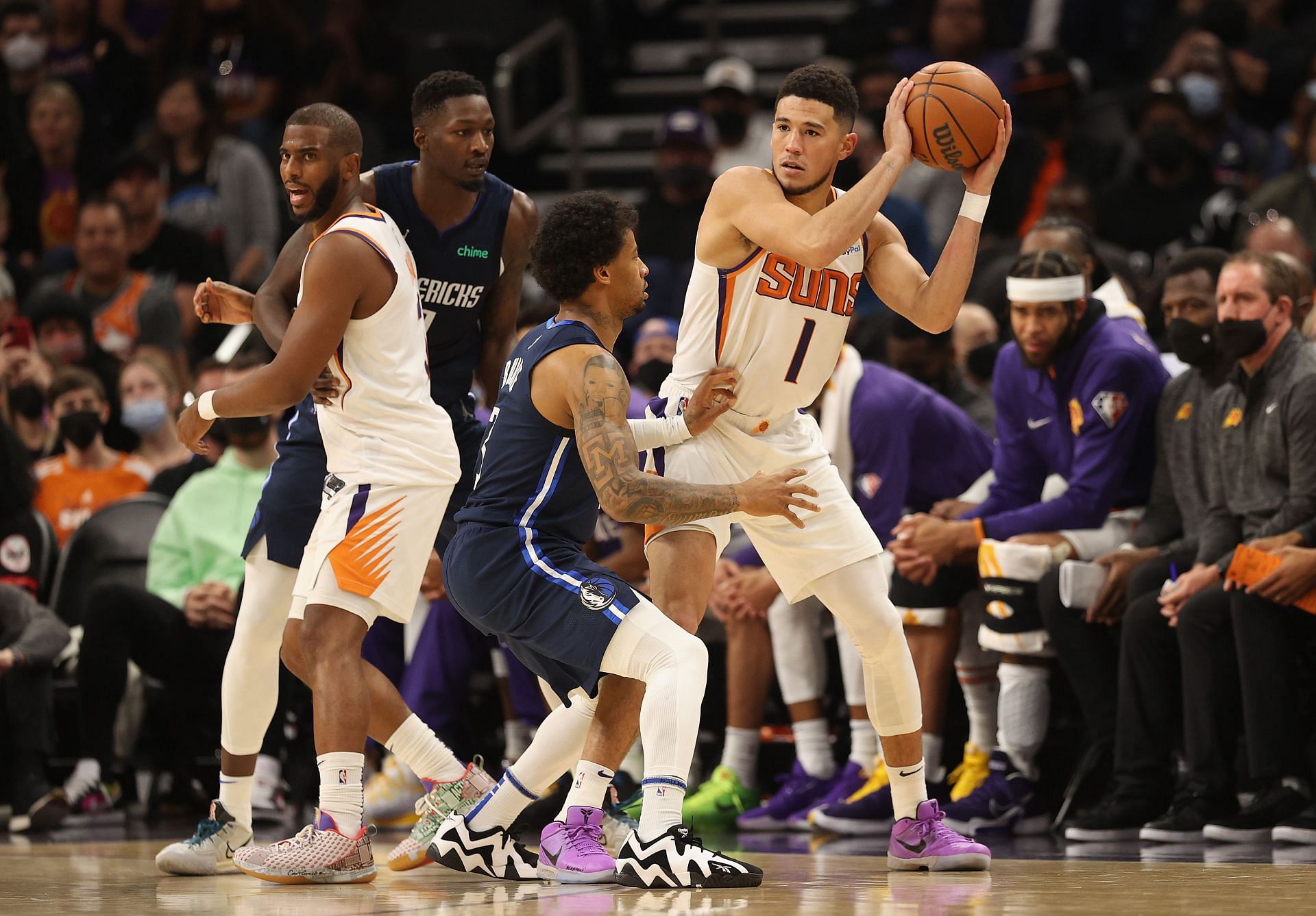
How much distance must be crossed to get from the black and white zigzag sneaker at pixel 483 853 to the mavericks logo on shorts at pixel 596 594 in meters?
0.76

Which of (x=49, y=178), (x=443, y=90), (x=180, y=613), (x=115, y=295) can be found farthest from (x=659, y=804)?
(x=49, y=178)

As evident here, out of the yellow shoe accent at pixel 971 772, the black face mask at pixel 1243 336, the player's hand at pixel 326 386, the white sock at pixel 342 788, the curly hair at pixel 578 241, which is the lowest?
the yellow shoe accent at pixel 971 772

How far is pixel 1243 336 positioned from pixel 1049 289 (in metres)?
0.78

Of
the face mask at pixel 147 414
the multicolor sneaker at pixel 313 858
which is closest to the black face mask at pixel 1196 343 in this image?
the multicolor sneaker at pixel 313 858

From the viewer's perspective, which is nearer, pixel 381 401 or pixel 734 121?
pixel 381 401

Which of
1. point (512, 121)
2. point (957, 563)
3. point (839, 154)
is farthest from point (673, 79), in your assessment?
point (839, 154)

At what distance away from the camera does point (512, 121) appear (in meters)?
12.6

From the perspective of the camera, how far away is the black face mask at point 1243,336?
631cm

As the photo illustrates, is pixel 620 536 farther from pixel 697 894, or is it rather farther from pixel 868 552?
pixel 697 894

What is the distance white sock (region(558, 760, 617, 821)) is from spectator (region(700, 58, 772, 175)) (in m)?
6.20

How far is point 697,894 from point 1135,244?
6.01m

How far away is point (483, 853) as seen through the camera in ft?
16.6

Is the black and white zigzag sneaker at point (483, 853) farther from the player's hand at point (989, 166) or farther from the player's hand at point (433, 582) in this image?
the player's hand at point (989, 166)

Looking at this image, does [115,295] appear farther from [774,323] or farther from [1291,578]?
[1291,578]
